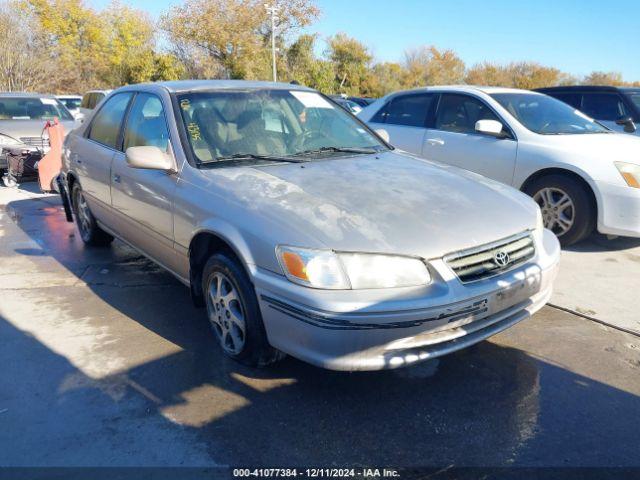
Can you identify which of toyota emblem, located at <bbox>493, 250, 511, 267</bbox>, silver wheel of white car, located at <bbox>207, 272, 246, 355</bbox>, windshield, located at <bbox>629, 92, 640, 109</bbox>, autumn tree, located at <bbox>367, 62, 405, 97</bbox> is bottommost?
silver wheel of white car, located at <bbox>207, 272, 246, 355</bbox>

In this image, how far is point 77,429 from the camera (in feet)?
8.23

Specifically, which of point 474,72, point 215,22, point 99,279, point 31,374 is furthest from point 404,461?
point 474,72

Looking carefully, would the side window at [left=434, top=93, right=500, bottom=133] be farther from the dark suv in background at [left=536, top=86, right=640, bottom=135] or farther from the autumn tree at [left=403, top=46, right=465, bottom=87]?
the autumn tree at [left=403, top=46, right=465, bottom=87]

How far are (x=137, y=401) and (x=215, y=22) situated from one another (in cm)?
3301

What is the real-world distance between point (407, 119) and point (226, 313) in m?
4.43

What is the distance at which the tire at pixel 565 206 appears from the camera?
4930mm

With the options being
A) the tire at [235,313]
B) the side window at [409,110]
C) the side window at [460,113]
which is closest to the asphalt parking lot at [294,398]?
the tire at [235,313]

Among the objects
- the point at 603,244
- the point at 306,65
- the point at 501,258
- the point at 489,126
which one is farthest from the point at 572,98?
the point at 306,65

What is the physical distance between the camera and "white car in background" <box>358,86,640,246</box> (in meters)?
4.79

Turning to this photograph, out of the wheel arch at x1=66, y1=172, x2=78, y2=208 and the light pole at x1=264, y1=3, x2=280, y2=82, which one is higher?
the light pole at x1=264, y1=3, x2=280, y2=82

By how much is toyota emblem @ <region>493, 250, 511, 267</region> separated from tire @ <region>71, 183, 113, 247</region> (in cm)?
392

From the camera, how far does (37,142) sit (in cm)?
902

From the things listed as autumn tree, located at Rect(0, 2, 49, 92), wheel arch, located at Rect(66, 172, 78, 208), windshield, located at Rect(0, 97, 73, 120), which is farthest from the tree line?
wheel arch, located at Rect(66, 172, 78, 208)

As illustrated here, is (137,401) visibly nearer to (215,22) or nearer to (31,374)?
(31,374)
